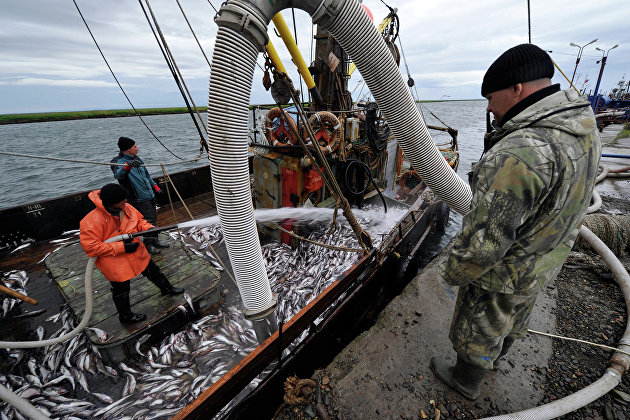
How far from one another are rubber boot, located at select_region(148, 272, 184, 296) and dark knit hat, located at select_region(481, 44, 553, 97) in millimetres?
5229

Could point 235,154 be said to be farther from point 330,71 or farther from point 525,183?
point 330,71

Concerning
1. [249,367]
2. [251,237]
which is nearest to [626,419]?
[249,367]

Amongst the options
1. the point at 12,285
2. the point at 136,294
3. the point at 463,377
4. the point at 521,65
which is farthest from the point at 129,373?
the point at 521,65

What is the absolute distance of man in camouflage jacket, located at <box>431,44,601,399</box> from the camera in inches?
71.8

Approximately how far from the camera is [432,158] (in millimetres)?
3293

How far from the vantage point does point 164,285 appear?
457cm

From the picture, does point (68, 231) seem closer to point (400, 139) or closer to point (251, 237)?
point (251, 237)

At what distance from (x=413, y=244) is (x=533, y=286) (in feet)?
20.0

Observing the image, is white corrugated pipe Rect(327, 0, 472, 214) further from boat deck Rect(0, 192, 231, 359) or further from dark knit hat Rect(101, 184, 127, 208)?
boat deck Rect(0, 192, 231, 359)

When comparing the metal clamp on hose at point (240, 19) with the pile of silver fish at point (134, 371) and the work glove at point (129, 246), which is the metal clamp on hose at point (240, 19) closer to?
the work glove at point (129, 246)

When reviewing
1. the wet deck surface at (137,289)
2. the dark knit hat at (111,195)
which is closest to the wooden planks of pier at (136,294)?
the wet deck surface at (137,289)

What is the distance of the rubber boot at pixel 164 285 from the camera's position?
4473 mm

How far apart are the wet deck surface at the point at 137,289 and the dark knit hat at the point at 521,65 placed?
508 centimetres

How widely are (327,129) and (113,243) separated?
16.5 feet
